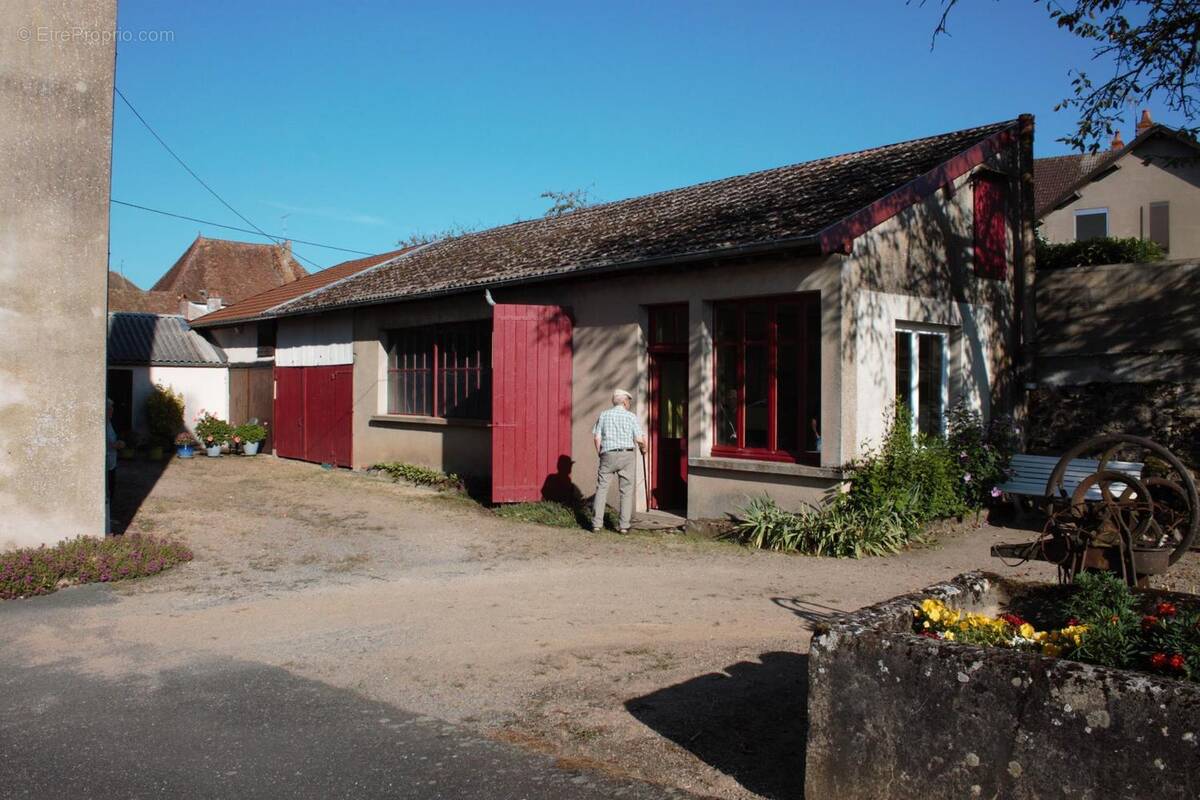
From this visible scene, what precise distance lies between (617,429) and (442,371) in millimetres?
5942

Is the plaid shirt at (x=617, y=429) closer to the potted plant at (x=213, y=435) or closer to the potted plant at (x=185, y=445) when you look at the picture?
the potted plant at (x=213, y=435)

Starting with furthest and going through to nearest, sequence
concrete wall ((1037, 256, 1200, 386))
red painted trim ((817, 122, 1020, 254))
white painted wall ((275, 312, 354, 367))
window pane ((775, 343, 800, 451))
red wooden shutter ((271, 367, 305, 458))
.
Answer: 1. red wooden shutter ((271, 367, 305, 458))
2. white painted wall ((275, 312, 354, 367))
3. concrete wall ((1037, 256, 1200, 386))
4. window pane ((775, 343, 800, 451))
5. red painted trim ((817, 122, 1020, 254))

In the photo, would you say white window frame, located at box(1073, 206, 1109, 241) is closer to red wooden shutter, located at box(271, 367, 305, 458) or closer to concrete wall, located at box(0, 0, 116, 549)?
red wooden shutter, located at box(271, 367, 305, 458)

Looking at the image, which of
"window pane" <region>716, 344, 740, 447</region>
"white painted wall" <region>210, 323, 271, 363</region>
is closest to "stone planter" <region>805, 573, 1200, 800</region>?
"window pane" <region>716, 344, 740, 447</region>

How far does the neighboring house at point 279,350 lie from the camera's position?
1905 centimetres

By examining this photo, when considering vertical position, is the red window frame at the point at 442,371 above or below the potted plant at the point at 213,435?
above

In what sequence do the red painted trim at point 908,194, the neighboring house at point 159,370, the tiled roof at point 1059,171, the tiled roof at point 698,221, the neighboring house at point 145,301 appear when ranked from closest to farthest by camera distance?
the red painted trim at point 908,194, the tiled roof at point 698,221, the neighboring house at point 159,370, the tiled roof at point 1059,171, the neighboring house at point 145,301

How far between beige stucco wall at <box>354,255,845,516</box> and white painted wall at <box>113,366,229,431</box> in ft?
32.9

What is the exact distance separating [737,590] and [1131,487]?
12.5 ft

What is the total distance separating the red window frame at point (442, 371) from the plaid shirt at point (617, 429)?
427 cm

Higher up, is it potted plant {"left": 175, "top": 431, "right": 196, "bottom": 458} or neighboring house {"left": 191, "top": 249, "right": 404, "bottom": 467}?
neighboring house {"left": 191, "top": 249, "right": 404, "bottom": 467}

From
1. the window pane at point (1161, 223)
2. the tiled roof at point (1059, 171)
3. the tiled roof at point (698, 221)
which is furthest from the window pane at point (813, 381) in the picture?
the tiled roof at point (1059, 171)

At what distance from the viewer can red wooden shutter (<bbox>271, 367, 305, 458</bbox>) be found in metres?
20.3

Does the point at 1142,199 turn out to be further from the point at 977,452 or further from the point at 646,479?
the point at 646,479
